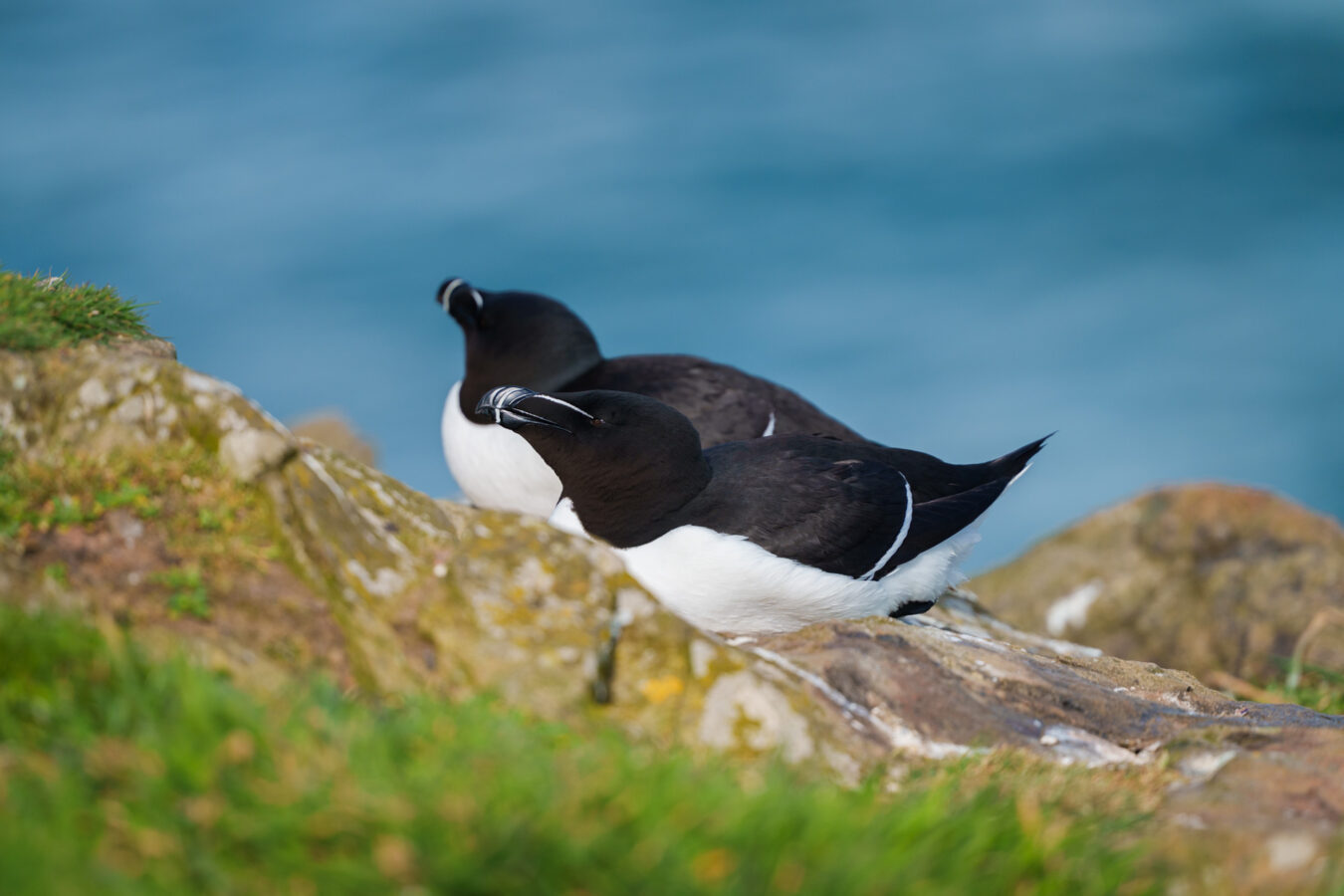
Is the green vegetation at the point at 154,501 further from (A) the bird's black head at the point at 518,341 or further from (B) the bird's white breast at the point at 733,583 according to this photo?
(A) the bird's black head at the point at 518,341

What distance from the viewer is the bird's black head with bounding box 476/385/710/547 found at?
20.3 feet

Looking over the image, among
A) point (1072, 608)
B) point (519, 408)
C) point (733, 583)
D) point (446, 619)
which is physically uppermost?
point (519, 408)

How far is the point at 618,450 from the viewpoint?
20.4 feet

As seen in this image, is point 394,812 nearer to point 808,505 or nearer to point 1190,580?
point 808,505

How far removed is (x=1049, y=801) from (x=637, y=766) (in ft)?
5.24

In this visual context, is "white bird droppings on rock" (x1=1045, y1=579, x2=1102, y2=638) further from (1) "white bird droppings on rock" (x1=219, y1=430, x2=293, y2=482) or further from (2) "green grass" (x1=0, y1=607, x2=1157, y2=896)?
(1) "white bird droppings on rock" (x1=219, y1=430, x2=293, y2=482)

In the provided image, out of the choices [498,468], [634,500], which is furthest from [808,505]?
[498,468]

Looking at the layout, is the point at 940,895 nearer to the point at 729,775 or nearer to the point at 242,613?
the point at 729,775

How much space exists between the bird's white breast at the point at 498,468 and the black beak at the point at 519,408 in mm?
2555

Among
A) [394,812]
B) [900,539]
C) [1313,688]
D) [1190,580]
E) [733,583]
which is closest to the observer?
[394,812]

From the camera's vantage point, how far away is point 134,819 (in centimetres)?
299

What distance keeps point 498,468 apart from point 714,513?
3.48 m

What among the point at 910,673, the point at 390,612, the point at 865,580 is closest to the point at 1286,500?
the point at 865,580

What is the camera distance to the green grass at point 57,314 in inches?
205
